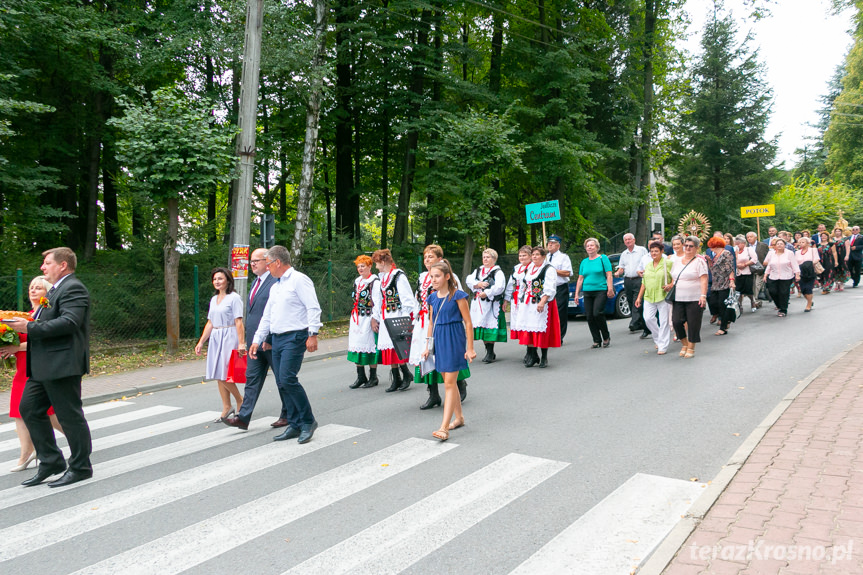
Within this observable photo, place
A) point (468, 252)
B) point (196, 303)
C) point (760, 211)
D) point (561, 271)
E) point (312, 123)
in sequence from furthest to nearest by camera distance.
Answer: point (760, 211) < point (468, 252) < point (312, 123) < point (196, 303) < point (561, 271)

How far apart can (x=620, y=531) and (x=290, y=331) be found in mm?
3683

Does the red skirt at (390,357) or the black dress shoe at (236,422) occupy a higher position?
the red skirt at (390,357)

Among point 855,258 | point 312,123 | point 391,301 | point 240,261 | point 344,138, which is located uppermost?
point 344,138

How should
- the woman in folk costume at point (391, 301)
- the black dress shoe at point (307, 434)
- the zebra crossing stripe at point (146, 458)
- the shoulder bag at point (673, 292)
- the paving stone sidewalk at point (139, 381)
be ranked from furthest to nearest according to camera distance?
the shoulder bag at point (673, 292) → the paving stone sidewalk at point (139, 381) → the woman in folk costume at point (391, 301) → the black dress shoe at point (307, 434) → the zebra crossing stripe at point (146, 458)

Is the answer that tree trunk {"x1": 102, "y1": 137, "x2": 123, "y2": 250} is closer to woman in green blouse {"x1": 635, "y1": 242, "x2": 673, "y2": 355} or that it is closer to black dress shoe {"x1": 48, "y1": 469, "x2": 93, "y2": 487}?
woman in green blouse {"x1": 635, "y1": 242, "x2": 673, "y2": 355}

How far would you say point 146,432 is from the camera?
708 cm

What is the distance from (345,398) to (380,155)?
22671 mm

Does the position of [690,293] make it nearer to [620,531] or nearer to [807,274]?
[620,531]

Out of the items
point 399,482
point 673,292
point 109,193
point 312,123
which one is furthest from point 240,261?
point 109,193

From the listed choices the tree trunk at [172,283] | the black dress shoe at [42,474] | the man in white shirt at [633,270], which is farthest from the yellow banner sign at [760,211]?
the black dress shoe at [42,474]

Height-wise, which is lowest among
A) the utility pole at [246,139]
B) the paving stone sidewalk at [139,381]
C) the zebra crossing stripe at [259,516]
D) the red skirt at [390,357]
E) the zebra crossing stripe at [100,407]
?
the zebra crossing stripe at [100,407]

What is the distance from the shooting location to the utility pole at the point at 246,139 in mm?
12195

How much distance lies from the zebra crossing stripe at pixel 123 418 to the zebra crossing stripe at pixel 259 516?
11.9ft

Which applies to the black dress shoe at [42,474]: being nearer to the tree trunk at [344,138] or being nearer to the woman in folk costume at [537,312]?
the woman in folk costume at [537,312]
